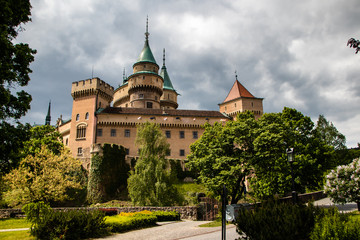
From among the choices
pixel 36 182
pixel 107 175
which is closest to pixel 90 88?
pixel 107 175

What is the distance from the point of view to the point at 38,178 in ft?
85.1

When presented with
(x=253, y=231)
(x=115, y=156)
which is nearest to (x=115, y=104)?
(x=115, y=156)

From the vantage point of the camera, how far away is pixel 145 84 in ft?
167

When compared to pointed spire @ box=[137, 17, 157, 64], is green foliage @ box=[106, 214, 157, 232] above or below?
below

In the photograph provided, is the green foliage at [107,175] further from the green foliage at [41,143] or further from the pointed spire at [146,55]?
the pointed spire at [146,55]

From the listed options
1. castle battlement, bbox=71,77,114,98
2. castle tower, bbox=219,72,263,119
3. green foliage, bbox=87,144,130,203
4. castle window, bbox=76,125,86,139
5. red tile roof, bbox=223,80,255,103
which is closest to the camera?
green foliage, bbox=87,144,130,203

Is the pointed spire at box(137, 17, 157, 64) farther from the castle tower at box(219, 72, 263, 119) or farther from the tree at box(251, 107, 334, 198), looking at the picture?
the tree at box(251, 107, 334, 198)

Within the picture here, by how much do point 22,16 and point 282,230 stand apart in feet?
47.3

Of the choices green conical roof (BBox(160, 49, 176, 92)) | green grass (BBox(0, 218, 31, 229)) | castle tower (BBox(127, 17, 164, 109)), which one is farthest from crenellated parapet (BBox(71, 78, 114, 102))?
green grass (BBox(0, 218, 31, 229))

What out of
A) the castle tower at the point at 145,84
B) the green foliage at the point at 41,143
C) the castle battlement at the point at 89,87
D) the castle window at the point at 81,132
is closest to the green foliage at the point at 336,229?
the green foliage at the point at 41,143

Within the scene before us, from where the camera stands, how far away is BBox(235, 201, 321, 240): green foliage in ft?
26.0

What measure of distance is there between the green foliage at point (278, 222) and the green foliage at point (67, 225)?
7601 mm

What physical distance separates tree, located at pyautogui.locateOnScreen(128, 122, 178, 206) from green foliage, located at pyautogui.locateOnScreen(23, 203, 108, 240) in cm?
1239

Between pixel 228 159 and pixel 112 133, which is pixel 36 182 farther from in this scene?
pixel 112 133
